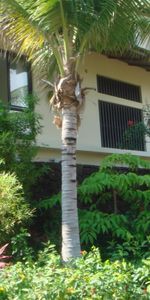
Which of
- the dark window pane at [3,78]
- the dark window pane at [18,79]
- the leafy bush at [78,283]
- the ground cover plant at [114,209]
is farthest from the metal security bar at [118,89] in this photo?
the leafy bush at [78,283]

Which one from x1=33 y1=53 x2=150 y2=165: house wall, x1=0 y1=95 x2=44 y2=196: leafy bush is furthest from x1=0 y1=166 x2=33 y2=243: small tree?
x1=33 y1=53 x2=150 y2=165: house wall

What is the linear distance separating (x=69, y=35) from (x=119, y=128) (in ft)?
23.6

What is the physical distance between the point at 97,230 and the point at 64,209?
1569 mm

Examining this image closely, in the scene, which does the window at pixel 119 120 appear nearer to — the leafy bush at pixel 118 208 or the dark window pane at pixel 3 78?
the dark window pane at pixel 3 78

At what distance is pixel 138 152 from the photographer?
47.3ft

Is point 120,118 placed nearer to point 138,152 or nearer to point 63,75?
point 138,152

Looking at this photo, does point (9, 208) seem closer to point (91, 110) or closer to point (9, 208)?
point (9, 208)

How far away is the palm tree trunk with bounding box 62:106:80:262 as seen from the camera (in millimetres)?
6805

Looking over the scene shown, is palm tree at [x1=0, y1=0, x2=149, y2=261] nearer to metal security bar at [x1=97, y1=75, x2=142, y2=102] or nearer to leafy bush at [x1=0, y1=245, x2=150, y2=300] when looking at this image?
leafy bush at [x1=0, y1=245, x2=150, y2=300]

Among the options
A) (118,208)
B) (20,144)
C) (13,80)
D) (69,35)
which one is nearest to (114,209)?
(118,208)

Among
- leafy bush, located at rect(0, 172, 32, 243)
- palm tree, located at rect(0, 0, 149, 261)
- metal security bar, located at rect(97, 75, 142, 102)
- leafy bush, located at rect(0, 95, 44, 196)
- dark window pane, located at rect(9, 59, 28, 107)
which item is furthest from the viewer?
metal security bar, located at rect(97, 75, 142, 102)

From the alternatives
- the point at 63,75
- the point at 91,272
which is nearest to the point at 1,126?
the point at 63,75

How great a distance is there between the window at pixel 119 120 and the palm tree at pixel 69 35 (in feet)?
19.2

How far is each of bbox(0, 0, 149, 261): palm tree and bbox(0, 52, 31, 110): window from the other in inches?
134
